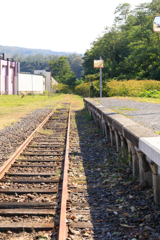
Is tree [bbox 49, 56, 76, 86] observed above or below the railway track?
above

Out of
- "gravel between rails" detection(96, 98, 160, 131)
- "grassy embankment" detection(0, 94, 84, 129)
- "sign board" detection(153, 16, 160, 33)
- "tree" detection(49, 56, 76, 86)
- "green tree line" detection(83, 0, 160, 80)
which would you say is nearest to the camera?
"sign board" detection(153, 16, 160, 33)

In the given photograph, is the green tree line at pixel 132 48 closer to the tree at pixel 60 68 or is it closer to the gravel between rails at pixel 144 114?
the gravel between rails at pixel 144 114

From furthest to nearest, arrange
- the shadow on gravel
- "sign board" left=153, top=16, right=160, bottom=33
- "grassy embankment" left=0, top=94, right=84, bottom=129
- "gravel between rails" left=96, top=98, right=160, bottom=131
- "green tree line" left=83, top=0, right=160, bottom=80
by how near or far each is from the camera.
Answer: "green tree line" left=83, top=0, right=160, bottom=80 → "grassy embankment" left=0, top=94, right=84, bottom=129 → "gravel between rails" left=96, top=98, right=160, bottom=131 → "sign board" left=153, top=16, right=160, bottom=33 → the shadow on gravel

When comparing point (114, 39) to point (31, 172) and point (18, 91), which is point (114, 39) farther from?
Result: point (31, 172)

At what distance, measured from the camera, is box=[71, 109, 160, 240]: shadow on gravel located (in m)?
3.27

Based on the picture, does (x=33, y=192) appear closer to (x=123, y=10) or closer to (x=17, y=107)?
(x=17, y=107)

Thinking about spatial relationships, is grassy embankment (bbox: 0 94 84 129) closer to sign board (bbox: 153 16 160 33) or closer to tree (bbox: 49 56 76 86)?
sign board (bbox: 153 16 160 33)

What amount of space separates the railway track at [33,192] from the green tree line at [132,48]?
88.9ft

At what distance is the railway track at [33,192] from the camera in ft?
10.8

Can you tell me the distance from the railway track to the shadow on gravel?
1.25 ft

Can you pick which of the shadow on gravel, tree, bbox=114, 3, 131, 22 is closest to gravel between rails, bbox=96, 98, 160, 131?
the shadow on gravel

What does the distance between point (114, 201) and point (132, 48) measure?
48377 millimetres

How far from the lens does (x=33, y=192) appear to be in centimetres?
439

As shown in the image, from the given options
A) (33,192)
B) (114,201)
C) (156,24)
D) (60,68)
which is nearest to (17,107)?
(156,24)
